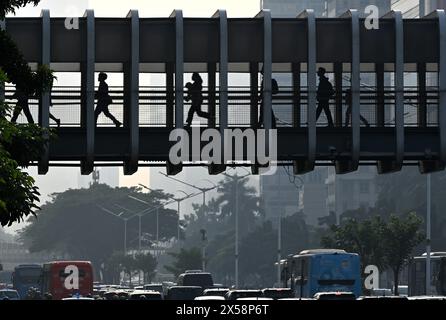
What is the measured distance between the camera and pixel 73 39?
42.9 m

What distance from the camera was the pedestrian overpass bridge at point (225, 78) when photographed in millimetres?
42375

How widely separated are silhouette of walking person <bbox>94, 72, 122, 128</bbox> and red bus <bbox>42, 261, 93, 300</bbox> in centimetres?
4096

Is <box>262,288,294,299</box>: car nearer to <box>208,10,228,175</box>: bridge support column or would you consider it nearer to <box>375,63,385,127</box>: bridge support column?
<box>375,63,385,127</box>: bridge support column

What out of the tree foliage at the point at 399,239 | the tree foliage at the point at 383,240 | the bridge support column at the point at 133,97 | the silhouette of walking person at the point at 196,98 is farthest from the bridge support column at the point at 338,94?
the tree foliage at the point at 399,239

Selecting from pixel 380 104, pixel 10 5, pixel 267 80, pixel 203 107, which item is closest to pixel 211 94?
pixel 203 107

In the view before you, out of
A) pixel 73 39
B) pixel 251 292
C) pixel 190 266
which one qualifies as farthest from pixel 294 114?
pixel 190 266

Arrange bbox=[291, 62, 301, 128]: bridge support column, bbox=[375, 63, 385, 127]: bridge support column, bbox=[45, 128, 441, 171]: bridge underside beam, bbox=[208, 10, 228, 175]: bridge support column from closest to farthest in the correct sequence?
bbox=[45, 128, 441, 171]: bridge underside beam
bbox=[208, 10, 228, 175]: bridge support column
bbox=[291, 62, 301, 128]: bridge support column
bbox=[375, 63, 385, 127]: bridge support column

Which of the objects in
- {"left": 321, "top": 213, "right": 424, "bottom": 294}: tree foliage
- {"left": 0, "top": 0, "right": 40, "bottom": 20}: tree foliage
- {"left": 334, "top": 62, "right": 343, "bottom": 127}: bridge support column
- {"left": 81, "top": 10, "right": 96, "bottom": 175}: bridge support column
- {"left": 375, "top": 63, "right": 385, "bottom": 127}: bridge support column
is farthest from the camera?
{"left": 321, "top": 213, "right": 424, "bottom": 294}: tree foliage

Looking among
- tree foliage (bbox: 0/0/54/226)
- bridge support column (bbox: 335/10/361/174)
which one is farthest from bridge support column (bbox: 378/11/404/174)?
tree foliage (bbox: 0/0/54/226)

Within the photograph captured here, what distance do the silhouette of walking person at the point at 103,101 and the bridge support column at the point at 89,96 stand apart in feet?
0.68

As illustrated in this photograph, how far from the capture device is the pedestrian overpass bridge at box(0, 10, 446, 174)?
139 feet

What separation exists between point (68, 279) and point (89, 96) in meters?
43.4

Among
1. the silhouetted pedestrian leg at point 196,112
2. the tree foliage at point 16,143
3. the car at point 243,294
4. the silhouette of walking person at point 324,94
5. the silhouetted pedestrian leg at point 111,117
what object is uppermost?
the silhouette of walking person at point 324,94

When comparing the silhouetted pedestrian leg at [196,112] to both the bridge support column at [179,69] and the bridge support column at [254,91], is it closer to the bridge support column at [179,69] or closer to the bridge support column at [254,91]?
the bridge support column at [179,69]
